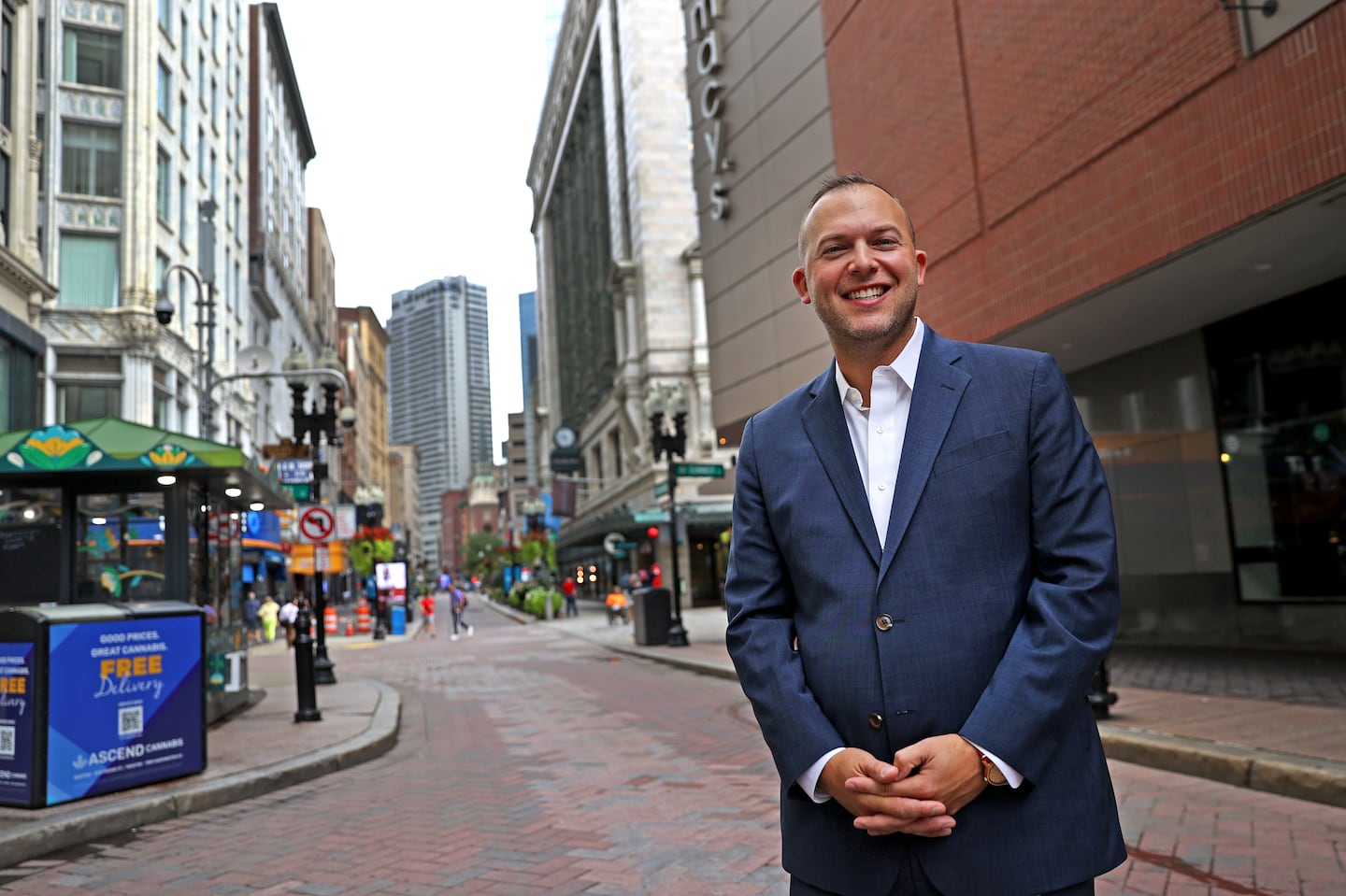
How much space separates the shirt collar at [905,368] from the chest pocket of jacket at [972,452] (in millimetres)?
171

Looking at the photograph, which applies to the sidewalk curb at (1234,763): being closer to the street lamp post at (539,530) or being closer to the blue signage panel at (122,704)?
the blue signage panel at (122,704)

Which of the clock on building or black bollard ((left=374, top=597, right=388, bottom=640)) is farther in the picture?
the clock on building

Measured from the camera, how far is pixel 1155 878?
191 inches

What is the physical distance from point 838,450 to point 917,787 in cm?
68

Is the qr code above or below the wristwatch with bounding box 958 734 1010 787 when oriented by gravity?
below

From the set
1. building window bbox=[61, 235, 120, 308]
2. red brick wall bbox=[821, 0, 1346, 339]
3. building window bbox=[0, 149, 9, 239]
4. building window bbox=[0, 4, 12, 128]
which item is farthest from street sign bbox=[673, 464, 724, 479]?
building window bbox=[61, 235, 120, 308]

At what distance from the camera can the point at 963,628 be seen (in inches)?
77.5

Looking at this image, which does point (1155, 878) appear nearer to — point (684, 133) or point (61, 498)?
point (61, 498)

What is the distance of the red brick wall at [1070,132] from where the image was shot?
30.5 feet

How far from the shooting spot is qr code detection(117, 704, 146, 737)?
25.7 feet

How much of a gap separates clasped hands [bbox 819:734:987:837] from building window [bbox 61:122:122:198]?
38.2 metres

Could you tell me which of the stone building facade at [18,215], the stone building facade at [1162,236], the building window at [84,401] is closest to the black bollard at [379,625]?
the building window at [84,401]

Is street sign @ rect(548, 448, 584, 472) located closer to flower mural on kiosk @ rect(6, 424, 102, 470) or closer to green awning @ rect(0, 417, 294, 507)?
green awning @ rect(0, 417, 294, 507)

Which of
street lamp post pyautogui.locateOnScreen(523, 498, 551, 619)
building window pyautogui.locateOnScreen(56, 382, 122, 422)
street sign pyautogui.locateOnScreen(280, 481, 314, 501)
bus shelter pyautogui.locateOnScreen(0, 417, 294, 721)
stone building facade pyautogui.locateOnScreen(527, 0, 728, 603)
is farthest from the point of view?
street lamp post pyautogui.locateOnScreen(523, 498, 551, 619)
